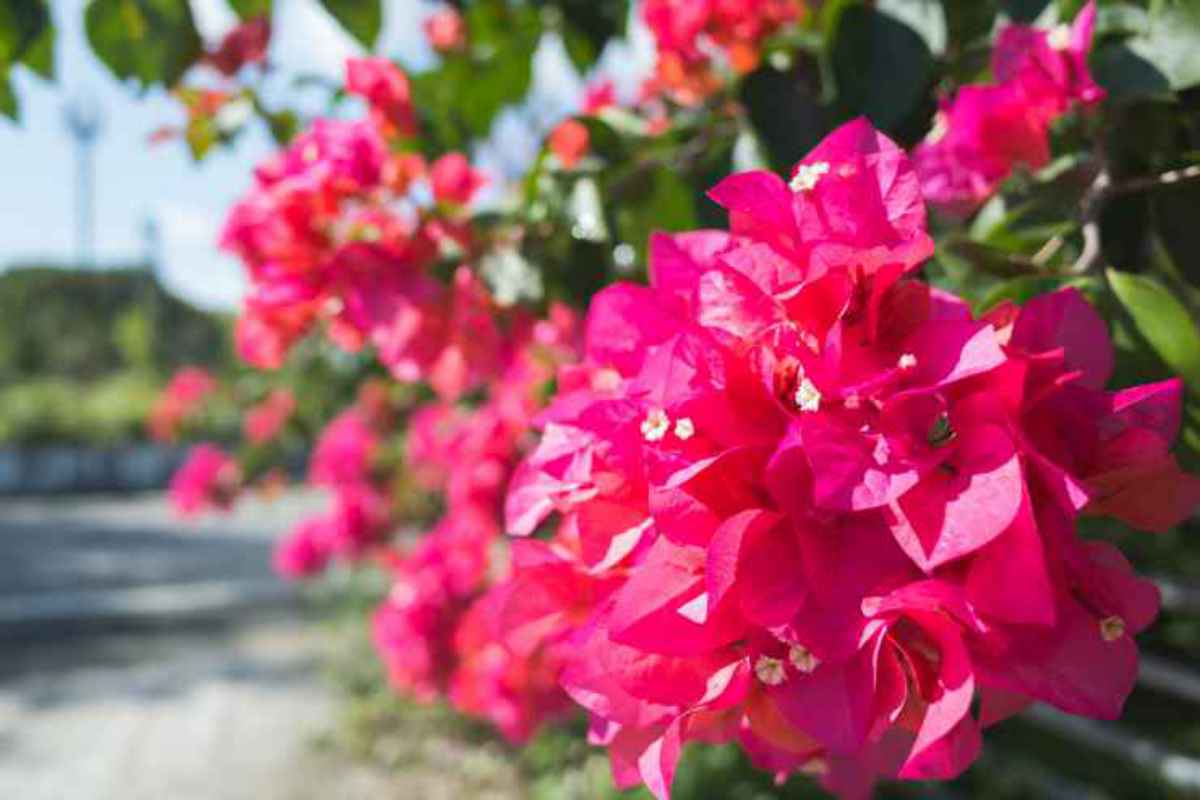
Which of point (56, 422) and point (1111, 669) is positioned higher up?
point (1111, 669)

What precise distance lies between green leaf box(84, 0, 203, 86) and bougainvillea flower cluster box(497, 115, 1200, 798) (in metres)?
0.67

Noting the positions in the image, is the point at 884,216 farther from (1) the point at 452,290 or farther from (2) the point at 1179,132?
(1) the point at 452,290

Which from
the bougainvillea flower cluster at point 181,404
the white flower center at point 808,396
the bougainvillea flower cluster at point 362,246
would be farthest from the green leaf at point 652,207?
the bougainvillea flower cluster at point 181,404

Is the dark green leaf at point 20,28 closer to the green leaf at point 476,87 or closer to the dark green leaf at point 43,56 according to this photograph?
the dark green leaf at point 43,56

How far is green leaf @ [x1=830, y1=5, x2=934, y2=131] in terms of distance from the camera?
0.71 metres

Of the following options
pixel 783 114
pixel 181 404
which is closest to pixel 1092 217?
pixel 783 114

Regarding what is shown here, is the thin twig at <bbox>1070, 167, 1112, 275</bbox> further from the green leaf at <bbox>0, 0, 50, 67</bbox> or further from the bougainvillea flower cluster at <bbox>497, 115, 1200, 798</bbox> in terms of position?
the green leaf at <bbox>0, 0, 50, 67</bbox>

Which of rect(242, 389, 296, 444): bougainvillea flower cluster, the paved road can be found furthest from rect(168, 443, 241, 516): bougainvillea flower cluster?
the paved road

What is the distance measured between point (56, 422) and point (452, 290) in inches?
493

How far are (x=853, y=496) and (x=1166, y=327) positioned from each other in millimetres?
258

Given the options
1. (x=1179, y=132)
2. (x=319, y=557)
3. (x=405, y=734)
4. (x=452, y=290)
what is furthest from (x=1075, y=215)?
(x=405, y=734)

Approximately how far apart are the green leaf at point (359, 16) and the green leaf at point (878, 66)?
36 cm

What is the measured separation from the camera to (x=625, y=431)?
478mm

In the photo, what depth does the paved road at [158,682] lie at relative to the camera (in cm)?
310
